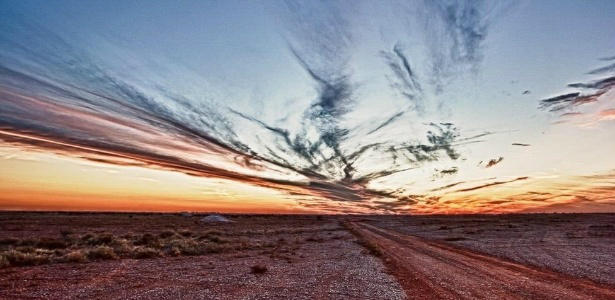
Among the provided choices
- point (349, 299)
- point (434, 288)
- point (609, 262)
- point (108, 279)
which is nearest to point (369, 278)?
point (434, 288)

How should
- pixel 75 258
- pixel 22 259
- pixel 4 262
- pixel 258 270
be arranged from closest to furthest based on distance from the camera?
pixel 4 262 → pixel 258 270 → pixel 22 259 → pixel 75 258

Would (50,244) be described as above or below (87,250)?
below

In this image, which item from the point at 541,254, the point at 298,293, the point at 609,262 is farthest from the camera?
the point at 541,254

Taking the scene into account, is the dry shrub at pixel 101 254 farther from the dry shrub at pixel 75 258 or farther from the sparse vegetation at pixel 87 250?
the dry shrub at pixel 75 258

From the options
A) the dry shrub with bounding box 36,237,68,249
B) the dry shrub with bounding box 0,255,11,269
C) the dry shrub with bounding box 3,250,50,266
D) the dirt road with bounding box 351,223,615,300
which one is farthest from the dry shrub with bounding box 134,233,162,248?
the dirt road with bounding box 351,223,615,300

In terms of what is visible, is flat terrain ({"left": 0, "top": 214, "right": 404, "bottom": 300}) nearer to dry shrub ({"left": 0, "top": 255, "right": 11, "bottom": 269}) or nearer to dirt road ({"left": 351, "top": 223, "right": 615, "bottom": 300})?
dry shrub ({"left": 0, "top": 255, "right": 11, "bottom": 269})

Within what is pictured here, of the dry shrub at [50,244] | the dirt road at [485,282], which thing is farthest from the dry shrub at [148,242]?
the dirt road at [485,282]

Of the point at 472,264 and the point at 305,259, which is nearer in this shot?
the point at 472,264

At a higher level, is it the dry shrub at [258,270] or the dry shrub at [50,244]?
the dry shrub at [258,270]

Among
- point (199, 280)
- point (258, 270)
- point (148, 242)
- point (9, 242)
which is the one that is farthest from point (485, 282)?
point (9, 242)

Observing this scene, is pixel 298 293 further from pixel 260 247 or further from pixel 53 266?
pixel 260 247

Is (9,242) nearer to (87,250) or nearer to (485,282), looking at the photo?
(87,250)

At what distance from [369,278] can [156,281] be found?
1009 centimetres

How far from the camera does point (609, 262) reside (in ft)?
84.0
